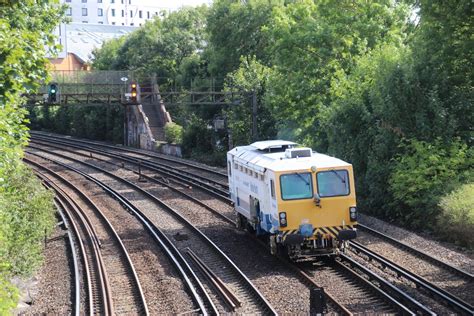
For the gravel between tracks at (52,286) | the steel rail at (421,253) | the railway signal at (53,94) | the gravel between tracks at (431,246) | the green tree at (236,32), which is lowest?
A: the gravel between tracks at (52,286)

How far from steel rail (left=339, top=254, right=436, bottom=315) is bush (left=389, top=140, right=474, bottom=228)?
5437mm

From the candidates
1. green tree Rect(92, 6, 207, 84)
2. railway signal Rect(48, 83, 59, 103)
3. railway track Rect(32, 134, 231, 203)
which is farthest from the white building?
railway signal Rect(48, 83, 59, 103)

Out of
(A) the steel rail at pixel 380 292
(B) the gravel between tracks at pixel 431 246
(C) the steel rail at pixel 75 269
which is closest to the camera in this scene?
(A) the steel rail at pixel 380 292

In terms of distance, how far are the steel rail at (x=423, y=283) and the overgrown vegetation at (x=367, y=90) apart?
3.45m

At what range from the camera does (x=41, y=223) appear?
21109 millimetres

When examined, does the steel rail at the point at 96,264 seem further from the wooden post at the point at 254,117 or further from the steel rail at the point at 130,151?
the wooden post at the point at 254,117

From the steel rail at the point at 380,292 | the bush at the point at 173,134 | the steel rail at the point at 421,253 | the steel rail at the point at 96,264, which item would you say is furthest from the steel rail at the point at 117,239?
the bush at the point at 173,134

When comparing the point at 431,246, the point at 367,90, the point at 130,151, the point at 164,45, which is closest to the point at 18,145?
the point at 431,246

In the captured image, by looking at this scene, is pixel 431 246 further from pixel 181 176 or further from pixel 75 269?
pixel 181 176

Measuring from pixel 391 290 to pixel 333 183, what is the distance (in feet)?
11.8

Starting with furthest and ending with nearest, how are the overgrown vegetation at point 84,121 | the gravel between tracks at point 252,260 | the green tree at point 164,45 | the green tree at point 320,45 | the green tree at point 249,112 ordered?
the green tree at point 164,45, the overgrown vegetation at point 84,121, the green tree at point 249,112, the green tree at point 320,45, the gravel between tracks at point 252,260

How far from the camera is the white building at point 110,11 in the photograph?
128 metres

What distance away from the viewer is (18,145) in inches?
767

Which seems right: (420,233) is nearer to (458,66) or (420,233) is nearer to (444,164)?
(444,164)
